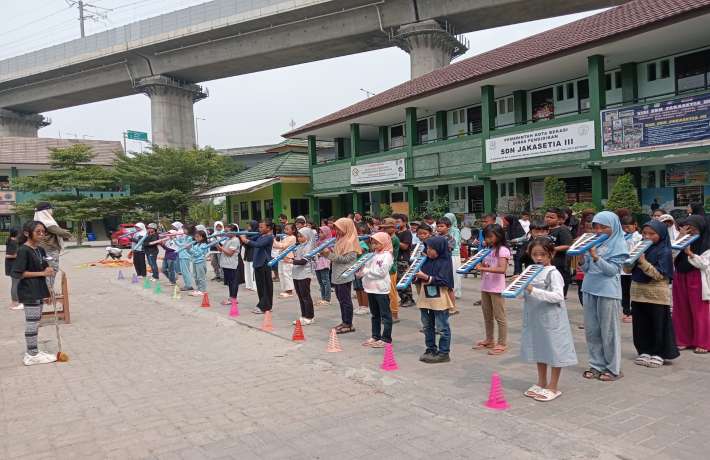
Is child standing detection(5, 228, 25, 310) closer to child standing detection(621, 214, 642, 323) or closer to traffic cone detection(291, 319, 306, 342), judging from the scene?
traffic cone detection(291, 319, 306, 342)

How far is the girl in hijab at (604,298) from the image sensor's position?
5.10 m

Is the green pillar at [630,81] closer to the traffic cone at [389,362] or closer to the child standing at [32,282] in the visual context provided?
the traffic cone at [389,362]

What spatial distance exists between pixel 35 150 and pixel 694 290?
168 ft

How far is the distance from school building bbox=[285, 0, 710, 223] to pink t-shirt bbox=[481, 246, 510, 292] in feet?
32.9

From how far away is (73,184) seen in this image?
3416 cm

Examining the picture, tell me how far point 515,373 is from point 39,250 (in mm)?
6316

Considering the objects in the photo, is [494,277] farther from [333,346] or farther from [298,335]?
[298,335]

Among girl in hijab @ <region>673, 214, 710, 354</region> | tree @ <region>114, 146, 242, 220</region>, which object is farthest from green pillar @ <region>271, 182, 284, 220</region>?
girl in hijab @ <region>673, 214, 710, 354</region>

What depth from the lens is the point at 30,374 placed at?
250 inches

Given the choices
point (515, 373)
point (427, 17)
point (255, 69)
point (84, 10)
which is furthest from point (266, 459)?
point (84, 10)

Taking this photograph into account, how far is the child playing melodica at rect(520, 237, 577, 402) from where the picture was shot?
15.5 feet

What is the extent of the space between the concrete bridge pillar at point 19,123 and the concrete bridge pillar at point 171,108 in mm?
22145

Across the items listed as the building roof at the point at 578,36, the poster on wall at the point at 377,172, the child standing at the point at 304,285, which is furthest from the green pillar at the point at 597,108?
the child standing at the point at 304,285

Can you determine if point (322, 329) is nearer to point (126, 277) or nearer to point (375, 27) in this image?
point (126, 277)
